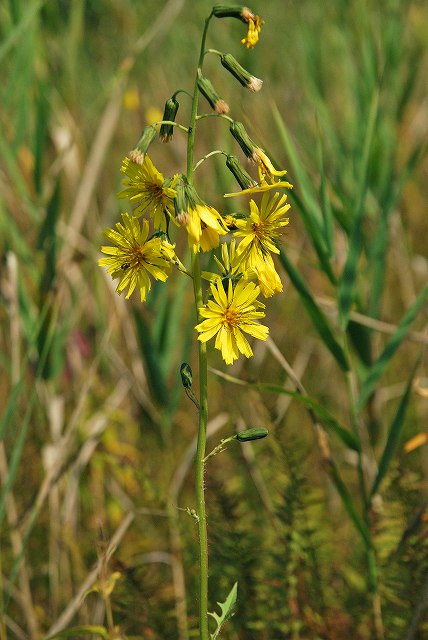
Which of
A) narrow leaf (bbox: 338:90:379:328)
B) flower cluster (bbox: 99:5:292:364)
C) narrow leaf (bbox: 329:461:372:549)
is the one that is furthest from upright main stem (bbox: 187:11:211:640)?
narrow leaf (bbox: 338:90:379:328)

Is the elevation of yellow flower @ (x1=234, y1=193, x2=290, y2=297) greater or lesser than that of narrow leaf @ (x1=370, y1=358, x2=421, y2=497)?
greater

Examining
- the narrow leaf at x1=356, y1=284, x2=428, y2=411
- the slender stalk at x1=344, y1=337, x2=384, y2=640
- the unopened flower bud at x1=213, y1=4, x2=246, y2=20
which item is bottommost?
the slender stalk at x1=344, y1=337, x2=384, y2=640

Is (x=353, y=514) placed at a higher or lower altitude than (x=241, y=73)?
lower

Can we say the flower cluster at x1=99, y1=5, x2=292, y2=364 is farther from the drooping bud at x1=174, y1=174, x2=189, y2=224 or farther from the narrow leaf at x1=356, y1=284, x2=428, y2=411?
the narrow leaf at x1=356, y1=284, x2=428, y2=411

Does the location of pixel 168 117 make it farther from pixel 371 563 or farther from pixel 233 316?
pixel 371 563

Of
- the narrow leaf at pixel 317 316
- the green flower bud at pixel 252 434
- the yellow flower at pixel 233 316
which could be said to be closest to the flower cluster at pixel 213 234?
the yellow flower at pixel 233 316

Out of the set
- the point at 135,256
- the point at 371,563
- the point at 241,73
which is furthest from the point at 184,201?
the point at 371,563
